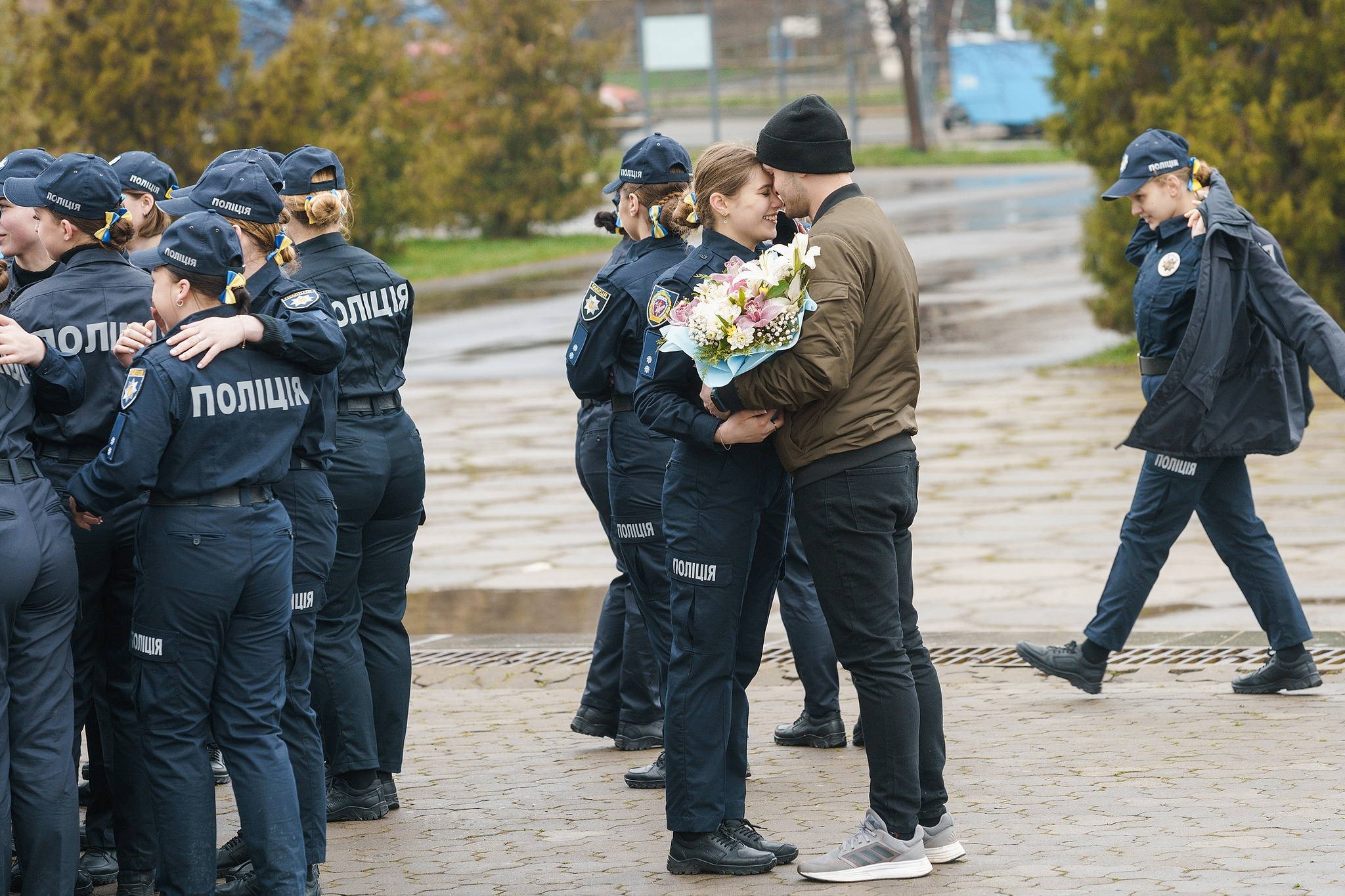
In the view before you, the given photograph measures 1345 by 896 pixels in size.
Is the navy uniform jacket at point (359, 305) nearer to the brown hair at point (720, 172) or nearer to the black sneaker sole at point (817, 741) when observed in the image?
the brown hair at point (720, 172)

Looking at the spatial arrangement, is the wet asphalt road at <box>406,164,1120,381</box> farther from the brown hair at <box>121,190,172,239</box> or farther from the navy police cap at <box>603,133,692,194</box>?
the brown hair at <box>121,190,172,239</box>

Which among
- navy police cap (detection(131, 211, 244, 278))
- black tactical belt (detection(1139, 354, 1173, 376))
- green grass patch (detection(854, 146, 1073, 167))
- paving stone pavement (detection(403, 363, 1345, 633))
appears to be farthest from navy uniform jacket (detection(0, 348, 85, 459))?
green grass patch (detection(854, 146, 1073, 167))

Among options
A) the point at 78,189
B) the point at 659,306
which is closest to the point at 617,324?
the point at 659,306

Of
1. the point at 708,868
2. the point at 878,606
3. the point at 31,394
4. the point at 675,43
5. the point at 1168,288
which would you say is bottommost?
the point at 708,868

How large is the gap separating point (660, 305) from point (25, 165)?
2102mm

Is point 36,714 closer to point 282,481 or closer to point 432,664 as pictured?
point 282,481

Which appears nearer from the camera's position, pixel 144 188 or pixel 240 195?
pixel 240 195

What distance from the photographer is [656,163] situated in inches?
217

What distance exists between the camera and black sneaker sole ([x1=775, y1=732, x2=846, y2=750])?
594cm

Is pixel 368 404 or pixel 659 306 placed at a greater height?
pixel 659 306

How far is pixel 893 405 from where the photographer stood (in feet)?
14.7

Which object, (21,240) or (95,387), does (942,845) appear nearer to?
(95,387)

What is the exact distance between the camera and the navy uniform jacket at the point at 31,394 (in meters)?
4.27

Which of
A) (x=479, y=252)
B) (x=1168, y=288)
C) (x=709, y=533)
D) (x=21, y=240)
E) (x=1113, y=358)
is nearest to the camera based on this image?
(x=709, y=533)
